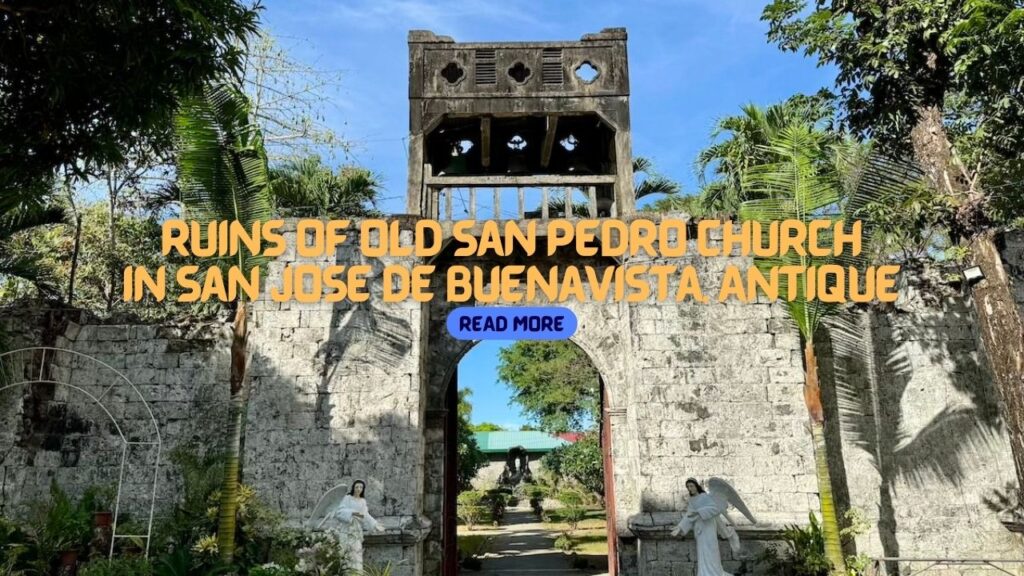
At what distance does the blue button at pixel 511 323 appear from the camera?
31.6 feet

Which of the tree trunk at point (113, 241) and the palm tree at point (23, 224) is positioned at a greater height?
the tree trunk at point (113, 241)

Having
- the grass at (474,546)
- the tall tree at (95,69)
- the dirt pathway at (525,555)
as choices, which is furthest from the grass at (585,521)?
the tall tree at (95,69)

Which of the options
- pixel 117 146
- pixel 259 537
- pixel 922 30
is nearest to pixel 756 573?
pixel 259 537

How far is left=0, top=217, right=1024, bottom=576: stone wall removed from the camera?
8008 mm

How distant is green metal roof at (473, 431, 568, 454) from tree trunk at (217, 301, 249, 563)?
2543 centimetres

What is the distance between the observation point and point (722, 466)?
799cm

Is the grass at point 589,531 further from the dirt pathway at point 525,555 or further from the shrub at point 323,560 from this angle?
the shrub at point 323,560

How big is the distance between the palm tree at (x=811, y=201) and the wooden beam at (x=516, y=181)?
8.23ft

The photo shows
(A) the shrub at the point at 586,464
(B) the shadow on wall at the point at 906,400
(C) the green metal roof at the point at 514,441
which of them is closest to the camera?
(B) the shadow on wall at the point at 906,400

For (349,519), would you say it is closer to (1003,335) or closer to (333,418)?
(333,418)

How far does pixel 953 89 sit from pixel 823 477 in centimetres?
462

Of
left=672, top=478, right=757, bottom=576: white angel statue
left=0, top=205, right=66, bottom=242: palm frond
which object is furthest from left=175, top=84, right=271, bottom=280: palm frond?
left=672, top=478, right=757, bottom=576: white angel statue

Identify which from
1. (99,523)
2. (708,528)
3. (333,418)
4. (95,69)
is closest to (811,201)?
(708,528)
